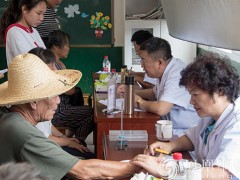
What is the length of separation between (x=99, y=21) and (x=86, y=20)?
0.17 meters

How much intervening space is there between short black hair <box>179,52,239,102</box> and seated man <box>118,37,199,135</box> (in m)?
0.83

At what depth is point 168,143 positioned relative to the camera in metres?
2.00

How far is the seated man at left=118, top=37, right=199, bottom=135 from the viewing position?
261 cm

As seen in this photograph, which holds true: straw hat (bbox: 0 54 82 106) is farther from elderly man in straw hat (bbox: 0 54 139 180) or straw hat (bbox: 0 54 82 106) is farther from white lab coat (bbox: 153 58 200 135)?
white lab coat (bbox: 153 58 200 135)

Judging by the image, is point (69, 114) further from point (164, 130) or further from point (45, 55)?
point (164, 130)

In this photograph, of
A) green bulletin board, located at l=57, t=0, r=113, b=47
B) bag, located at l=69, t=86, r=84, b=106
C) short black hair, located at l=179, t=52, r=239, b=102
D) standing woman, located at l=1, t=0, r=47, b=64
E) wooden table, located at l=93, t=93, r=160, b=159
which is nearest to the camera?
short black hair, located at l=179, t=52, r=239, b=102

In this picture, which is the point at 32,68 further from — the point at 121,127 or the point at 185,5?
the point at 185,5

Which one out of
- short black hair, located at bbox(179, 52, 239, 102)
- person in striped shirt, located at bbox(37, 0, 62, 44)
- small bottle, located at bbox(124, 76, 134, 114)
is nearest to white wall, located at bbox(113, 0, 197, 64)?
person in striped shirt, located at bbox(37, 0, 62, 44)

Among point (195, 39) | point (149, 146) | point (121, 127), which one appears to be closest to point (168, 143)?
point (149, 146)

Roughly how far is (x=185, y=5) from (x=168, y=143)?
1307mm

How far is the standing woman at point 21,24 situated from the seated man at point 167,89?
2.66ft

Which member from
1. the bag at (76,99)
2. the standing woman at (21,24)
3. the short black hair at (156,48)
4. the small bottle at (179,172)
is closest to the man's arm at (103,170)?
the small bottle at (179,172)

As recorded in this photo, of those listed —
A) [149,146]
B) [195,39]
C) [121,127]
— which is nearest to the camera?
[195,39]

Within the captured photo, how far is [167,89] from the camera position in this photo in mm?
2631
